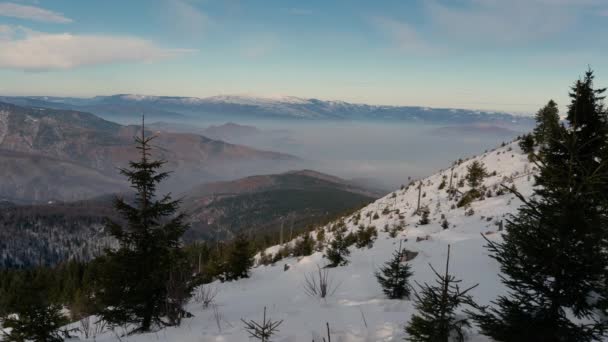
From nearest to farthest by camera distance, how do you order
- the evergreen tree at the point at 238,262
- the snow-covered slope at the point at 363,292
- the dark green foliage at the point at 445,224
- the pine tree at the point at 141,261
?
1. the snow-covered slope at the point at 363,292
2. the pine tree at the point at 141,261
3. the dark green foliage at the point at 445,224
4. the evergreen tree at the point at 238,262

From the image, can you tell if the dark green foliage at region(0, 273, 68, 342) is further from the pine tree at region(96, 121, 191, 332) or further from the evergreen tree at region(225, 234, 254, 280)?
the evergreen tree at region(225, 234, 254, 280)

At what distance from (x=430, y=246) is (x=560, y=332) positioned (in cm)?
1217

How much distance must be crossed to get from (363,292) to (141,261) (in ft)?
25.8

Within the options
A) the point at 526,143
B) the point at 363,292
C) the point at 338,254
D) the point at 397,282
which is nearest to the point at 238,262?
the point at 338,254

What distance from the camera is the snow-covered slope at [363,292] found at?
312 inches

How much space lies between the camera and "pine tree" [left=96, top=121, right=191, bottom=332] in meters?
11.1

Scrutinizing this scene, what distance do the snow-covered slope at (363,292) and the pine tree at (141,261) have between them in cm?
106

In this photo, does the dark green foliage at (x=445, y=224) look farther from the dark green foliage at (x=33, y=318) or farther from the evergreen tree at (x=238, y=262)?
the dark green foliage at (x=33, y=318)

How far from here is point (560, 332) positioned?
441 cm

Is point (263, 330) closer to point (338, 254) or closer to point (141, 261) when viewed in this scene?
point (141, 261)

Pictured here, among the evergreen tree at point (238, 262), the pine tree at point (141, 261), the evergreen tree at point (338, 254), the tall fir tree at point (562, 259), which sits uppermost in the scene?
the tall fir tree at point (562, 259)

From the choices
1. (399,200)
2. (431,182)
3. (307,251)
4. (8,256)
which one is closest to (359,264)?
(307,251)

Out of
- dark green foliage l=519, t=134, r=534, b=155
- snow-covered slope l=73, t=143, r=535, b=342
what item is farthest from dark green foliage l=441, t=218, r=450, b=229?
dark green foliage l=519, t=134, r=534, b=155

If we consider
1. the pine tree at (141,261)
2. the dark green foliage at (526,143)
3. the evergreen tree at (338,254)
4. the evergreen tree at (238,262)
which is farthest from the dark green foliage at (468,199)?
the pine tree at (141,261)
